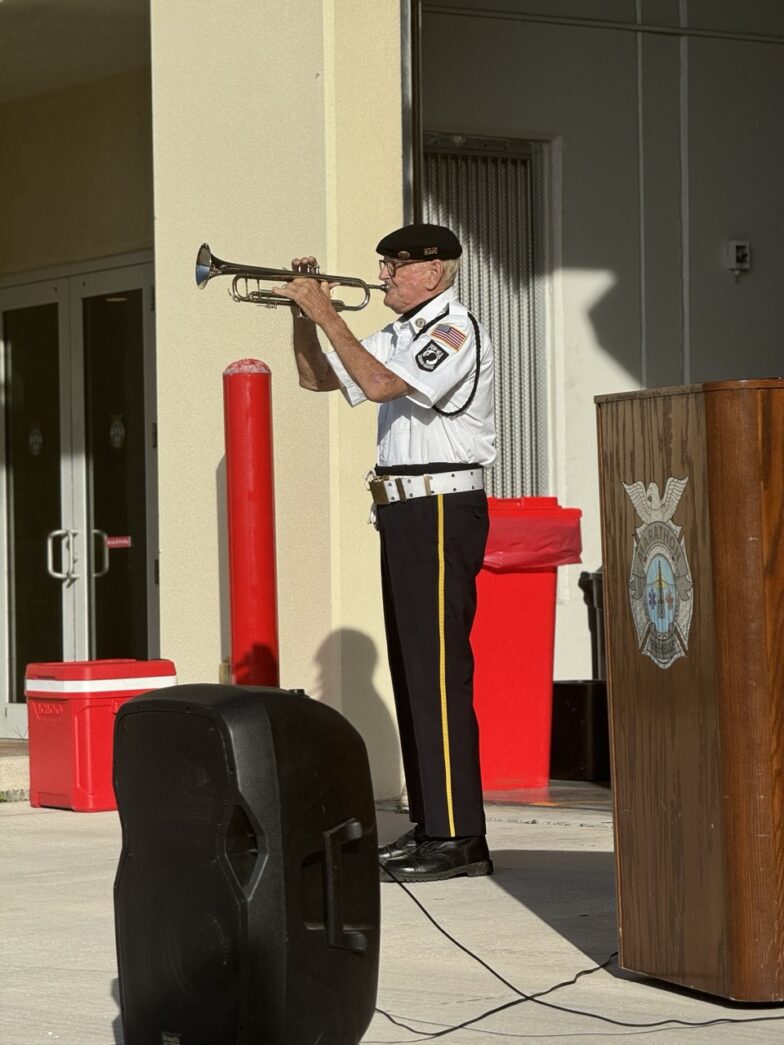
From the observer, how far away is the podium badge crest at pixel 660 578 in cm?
385

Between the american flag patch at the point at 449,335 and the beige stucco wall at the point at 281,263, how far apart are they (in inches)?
80.9

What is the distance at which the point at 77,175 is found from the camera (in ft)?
34.6

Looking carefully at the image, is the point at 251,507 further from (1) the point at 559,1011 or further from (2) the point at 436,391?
(1) the point at 559,1011

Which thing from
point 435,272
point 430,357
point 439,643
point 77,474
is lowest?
point 439,643

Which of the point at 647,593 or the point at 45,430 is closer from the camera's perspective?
the point at 647,593

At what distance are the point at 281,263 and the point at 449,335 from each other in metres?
2.43

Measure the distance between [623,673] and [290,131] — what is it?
428 centimetres

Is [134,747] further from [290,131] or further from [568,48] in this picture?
[568,48]

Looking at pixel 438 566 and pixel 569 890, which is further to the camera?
pixel 438 566

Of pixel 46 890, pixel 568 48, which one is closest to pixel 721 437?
pixel 46 890

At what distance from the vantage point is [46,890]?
568 cm

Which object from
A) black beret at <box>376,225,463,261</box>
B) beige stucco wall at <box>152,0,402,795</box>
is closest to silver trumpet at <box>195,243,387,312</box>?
black beret at <box>376,225,463,261</box>

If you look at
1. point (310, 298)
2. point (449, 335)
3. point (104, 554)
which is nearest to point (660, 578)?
point (449, 335)

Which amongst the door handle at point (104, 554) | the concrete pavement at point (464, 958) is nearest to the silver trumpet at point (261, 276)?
the concrete pavement at point (464, 958)
